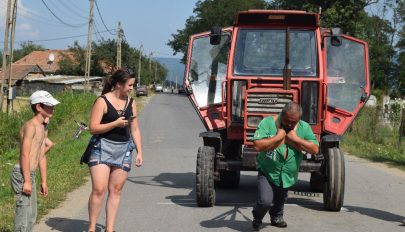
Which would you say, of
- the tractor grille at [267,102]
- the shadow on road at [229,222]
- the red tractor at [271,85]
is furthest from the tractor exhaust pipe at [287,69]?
the shadow on road at [229,222]

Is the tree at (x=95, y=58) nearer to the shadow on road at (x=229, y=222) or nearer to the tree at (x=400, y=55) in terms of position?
the tree at (x=400, y=55)

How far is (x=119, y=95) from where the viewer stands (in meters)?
6.51

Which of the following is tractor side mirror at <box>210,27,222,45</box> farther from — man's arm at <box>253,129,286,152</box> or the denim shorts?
the denim shorts

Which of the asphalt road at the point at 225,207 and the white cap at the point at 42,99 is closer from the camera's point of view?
the white cap at the point at 42,99

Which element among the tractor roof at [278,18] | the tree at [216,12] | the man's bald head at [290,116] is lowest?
the man's bald head at [290,116]

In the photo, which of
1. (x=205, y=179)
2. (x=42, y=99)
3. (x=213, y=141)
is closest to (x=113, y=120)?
(x=42, y=99)

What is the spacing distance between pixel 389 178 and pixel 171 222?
6620 millimetres

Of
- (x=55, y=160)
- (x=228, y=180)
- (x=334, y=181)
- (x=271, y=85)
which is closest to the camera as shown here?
(x=334, y=181)

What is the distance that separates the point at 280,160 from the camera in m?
7.02

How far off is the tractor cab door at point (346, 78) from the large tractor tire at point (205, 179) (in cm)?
209

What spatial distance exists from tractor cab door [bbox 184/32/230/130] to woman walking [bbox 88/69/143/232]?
11.9ft

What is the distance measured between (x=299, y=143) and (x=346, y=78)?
3304 mm

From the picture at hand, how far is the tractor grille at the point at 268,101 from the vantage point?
29.0 feet

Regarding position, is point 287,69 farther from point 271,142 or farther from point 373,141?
point 373,141
